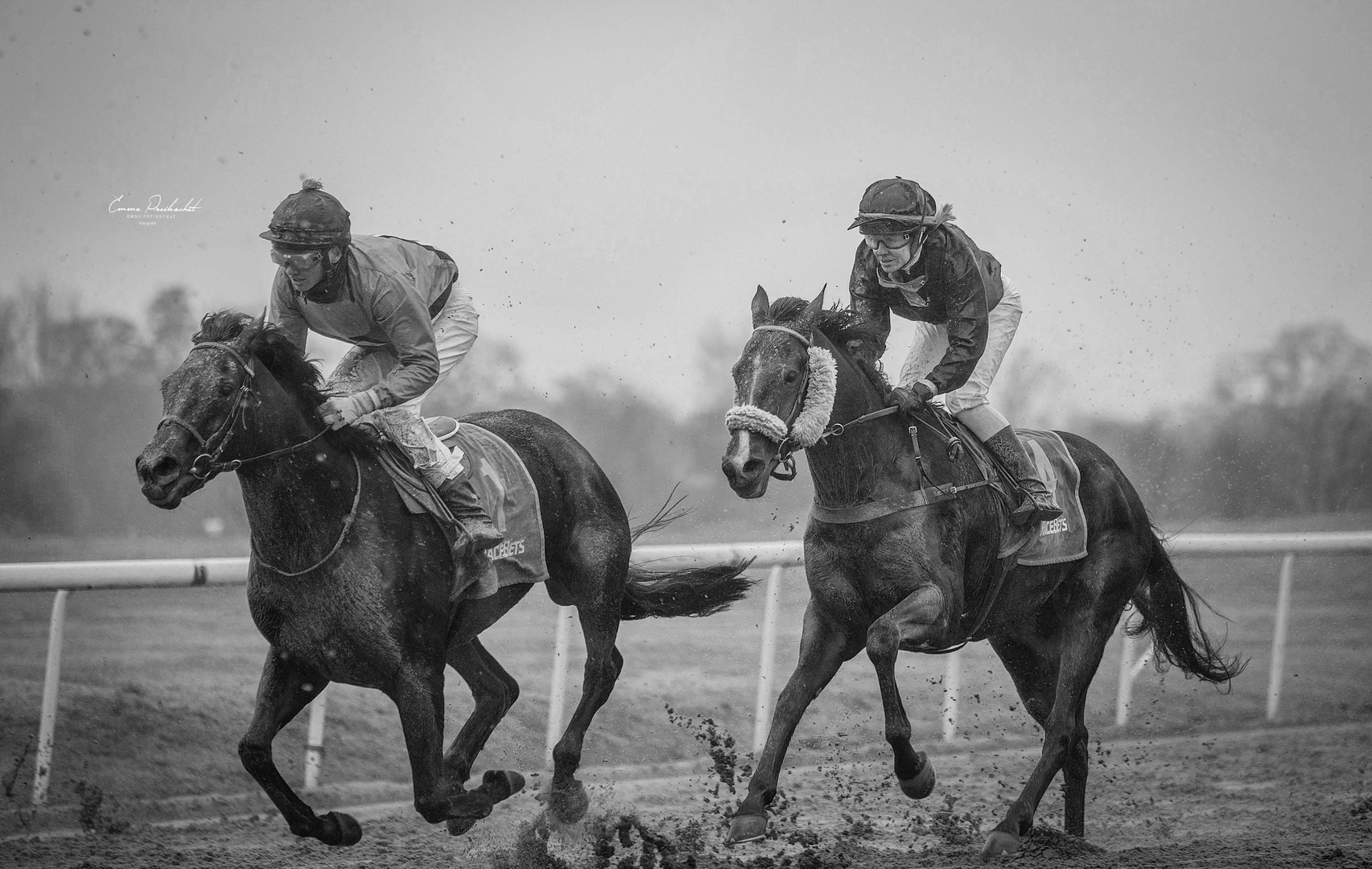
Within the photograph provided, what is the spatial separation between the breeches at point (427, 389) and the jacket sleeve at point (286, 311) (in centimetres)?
19

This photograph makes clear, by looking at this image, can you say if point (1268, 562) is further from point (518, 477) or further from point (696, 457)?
point (518, 477)

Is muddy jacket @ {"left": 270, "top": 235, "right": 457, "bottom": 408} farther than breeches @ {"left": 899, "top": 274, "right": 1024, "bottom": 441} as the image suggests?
No

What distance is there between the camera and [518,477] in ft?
14.3

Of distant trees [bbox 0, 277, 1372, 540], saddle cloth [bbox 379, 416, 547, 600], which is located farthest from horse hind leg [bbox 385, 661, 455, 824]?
distant trees [bbox 0, 277, 1372, 540]

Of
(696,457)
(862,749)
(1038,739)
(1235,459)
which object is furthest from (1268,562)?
(862,749)

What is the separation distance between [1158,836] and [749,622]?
458 cm

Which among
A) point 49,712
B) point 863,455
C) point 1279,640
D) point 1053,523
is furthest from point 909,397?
point 1279,640

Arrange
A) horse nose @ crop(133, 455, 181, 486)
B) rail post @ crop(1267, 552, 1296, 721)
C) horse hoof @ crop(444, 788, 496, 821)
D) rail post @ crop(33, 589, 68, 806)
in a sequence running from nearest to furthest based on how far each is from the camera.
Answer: horse nose @ crop(133, 455, 181, 486), horse hoof @ crop(444, 788, 496, 821), rail post @ crop(33, 589, 68, 806), rail post @ crop(1267, 552, 1296, 721)

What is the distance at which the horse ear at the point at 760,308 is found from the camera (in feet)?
13.4

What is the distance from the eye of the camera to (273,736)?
3797mm

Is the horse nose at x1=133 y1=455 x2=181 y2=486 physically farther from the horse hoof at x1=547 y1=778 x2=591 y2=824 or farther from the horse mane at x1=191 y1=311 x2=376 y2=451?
the horse hoof at x1=547 y1=778 x2=591 y2=824

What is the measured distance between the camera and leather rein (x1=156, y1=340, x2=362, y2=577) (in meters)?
3.35

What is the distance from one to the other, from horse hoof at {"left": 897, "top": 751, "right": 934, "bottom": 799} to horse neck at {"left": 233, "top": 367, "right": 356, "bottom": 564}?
1893mm

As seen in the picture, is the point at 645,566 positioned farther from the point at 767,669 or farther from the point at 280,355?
the point at 280,355
